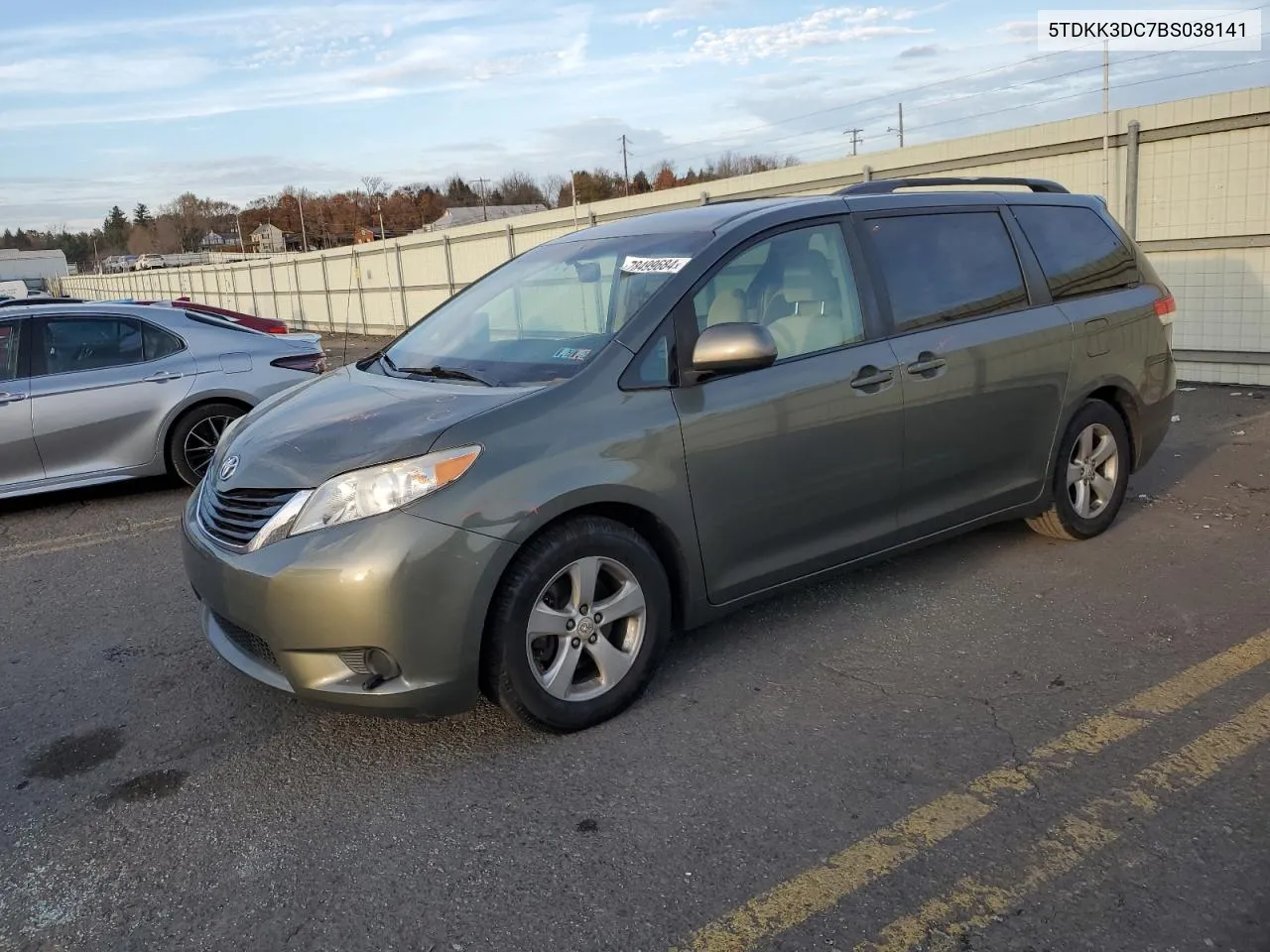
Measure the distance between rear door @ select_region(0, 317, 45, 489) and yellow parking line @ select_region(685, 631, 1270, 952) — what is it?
641 centimetres

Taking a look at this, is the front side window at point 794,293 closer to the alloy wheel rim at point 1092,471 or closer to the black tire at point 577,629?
the black tire at point 577,629

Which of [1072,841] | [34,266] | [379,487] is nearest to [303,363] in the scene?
[379,487]

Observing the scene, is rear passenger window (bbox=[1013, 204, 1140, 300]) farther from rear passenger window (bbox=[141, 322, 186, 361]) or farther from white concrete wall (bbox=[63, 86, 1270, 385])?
rear passenger window (bbox=[141, 322, 186, 361])

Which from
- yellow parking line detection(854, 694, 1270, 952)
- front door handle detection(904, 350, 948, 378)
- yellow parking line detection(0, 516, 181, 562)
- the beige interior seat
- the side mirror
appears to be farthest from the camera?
yellow parking line detection(0, 516, 181, 562)

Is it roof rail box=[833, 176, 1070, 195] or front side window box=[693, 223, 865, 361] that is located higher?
roof rail box=[833, 176, 1070, 195]

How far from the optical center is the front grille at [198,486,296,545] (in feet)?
11.0

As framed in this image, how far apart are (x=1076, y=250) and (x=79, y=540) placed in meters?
6.10

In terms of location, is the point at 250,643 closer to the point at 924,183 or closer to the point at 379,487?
the point at 379,487

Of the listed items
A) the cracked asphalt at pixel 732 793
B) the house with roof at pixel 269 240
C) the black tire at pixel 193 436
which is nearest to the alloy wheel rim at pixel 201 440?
the black tire at pixel 193 436

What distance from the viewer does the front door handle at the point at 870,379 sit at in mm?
4109

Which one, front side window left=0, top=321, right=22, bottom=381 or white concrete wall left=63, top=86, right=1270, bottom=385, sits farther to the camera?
white concrete wall left=63, top=86, right=1270, bottom=385

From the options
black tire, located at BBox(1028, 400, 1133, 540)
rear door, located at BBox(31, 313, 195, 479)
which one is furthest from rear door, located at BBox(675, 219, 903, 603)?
Result: rear door, located at BBox(31, 313, 195, 479)

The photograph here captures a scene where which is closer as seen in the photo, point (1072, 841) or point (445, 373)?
point (1072, 841)

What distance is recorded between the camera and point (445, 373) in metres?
4.02
